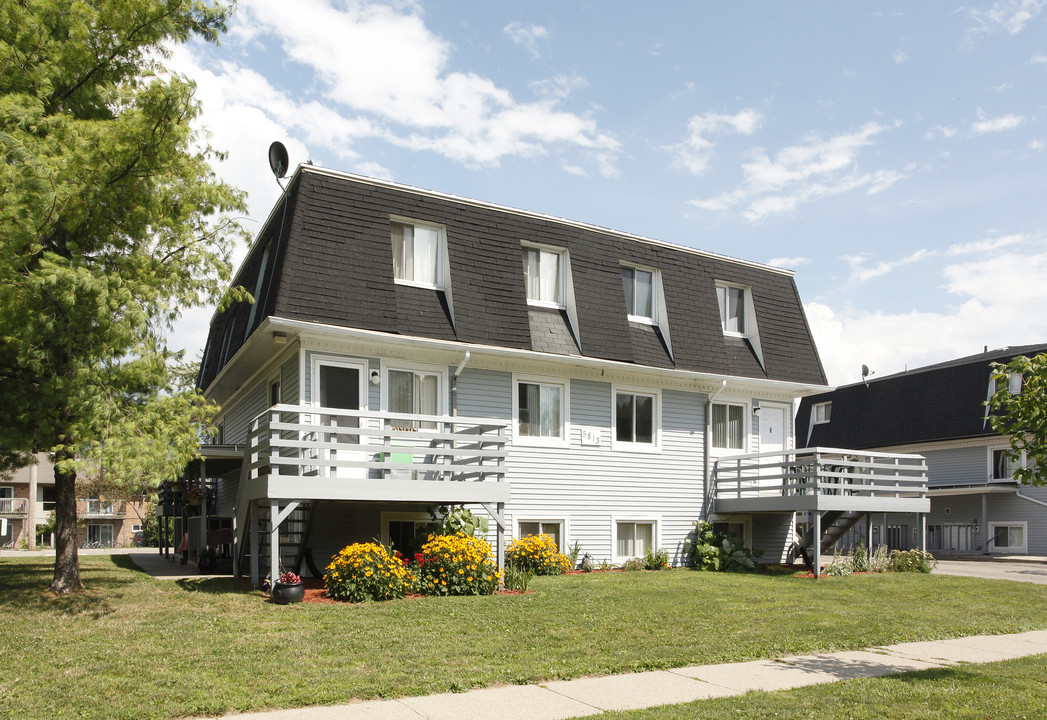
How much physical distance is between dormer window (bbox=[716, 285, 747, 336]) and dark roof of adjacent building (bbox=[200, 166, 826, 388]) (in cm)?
31

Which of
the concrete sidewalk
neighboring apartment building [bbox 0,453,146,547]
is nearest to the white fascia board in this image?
the concrete sidewalk

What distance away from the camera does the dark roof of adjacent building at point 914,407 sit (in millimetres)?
32781

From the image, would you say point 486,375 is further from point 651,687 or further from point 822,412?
point 822,412

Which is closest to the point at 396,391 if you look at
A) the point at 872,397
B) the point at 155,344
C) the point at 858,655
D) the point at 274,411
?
the point at 274,411

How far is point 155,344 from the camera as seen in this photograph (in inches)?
482

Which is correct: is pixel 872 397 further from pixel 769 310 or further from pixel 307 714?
pixel 307 714

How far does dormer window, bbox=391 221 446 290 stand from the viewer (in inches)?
662

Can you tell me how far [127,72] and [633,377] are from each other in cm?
1144

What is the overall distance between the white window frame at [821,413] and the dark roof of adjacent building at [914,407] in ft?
0.55

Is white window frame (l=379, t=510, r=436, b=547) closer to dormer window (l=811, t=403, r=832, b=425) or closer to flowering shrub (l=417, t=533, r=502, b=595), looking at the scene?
flowering shrub (l=417, t=533, r=502, b=595)

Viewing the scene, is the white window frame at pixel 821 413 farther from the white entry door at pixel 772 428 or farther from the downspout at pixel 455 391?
the downspout at pixel 455 391

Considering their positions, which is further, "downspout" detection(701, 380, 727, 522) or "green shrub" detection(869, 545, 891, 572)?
"downspout" detection(701, 380, 727, 522)

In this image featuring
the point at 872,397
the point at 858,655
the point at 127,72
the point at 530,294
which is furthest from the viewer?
the point at 872,397

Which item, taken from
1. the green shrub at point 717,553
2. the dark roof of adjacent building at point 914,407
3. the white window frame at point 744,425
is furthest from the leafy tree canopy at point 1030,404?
the dark roof of adjacent building at point 914,407
